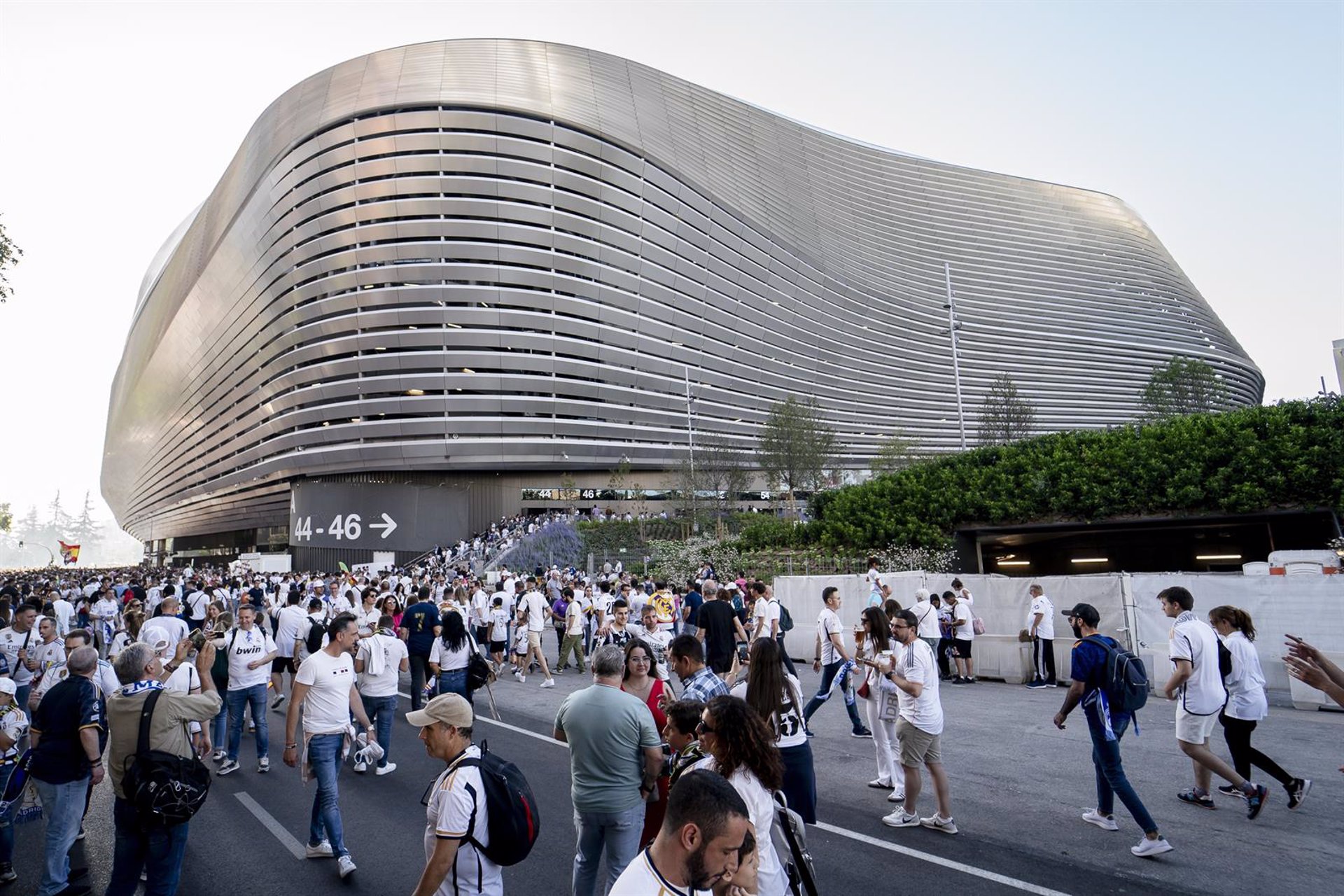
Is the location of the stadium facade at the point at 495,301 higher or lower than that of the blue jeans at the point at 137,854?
higher

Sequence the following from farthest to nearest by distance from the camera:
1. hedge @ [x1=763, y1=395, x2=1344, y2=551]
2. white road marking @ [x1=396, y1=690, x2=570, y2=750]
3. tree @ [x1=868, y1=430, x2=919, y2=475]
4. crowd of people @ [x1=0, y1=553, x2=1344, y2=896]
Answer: tree @ [x1=868, y1=430, x2=919, y2=475], hedge @ [x1=763, y1=395, x2=1344, y2=551], white road marking @ [x1=396, y1=690, x2=570, y2=750], crowd of people @ [x1=0, y1=553, x2=1344, y2=896]

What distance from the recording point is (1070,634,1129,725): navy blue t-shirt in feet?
18.1

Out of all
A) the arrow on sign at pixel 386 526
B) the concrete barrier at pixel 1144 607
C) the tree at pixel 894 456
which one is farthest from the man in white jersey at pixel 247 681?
the tree at pixel 894 456

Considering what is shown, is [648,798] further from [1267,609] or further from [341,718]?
[1267,609]

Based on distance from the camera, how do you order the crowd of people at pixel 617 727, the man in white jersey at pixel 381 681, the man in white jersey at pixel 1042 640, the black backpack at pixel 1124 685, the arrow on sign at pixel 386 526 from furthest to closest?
the arrow on sign at pixel 386 526 < the man in white jersey at pixel 1042 640 < the man in white jersey at pixel 381 681 < the black backpack at pixel 1124 685 < the crowd of people at pixel 617 727

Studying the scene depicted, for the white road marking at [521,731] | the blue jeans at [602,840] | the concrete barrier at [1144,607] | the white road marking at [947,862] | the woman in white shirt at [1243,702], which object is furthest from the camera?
the concrete barrier at [1144,607]

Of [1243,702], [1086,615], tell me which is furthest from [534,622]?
[1243,702]

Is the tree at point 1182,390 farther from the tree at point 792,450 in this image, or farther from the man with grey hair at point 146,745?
the man with grey hair at point 146,745

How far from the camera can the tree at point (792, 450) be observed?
41906 mm

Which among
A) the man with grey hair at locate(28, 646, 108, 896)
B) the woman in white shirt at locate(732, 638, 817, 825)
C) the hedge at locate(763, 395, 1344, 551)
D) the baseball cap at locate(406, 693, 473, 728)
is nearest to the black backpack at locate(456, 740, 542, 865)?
the baseball cap at locate(406, 693, 473, 728)

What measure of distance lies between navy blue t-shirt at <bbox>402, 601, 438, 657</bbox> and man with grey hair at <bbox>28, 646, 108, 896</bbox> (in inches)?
205

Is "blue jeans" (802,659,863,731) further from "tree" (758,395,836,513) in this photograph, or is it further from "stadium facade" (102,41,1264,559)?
"stadium facade" (102,41,1264,559)

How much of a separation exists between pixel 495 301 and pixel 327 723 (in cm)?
4506

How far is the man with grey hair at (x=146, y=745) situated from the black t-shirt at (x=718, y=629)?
238 inches
